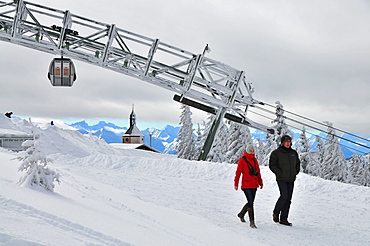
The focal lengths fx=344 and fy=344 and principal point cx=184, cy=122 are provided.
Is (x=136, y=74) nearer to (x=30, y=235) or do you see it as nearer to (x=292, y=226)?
(x=292, y=226)

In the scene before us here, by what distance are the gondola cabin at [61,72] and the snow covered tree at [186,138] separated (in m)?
35.0

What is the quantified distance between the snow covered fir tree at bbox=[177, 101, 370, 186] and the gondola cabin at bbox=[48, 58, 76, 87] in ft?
57.4

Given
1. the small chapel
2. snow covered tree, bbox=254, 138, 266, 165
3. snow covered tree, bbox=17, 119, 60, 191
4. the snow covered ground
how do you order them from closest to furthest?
the snow covered ground < snow covered tree, bbox=17, 119, 60, 191 < snow covered tree, bbox=254, 138, 266, 165 < the small chapel

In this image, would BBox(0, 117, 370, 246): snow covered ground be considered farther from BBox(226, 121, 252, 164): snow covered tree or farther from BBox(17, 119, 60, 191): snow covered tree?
BBox(226, 121, 252, 164): snow covered tree

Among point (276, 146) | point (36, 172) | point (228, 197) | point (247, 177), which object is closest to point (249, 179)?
point (247, 177)

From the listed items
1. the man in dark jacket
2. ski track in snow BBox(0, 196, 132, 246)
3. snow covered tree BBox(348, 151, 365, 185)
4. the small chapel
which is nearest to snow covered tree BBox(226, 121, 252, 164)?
snow covered tree BBox(348, 151, 365, 185)

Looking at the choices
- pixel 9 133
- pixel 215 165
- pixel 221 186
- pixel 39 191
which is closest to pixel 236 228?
pixel 39 191

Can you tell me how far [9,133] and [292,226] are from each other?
2022 centimetres

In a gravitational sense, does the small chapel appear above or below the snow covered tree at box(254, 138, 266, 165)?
below

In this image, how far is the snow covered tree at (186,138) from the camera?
49406 millimetres

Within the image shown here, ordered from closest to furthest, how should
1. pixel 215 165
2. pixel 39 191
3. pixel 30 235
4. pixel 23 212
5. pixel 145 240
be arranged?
pixel 30 235, pixel 23 212, pixel 145 240, pixel 39 191, pixel 215 165

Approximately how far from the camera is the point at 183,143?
49500mm

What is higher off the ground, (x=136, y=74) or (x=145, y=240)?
(x=136, y=74)

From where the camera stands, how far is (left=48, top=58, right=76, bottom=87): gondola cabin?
1446cm
